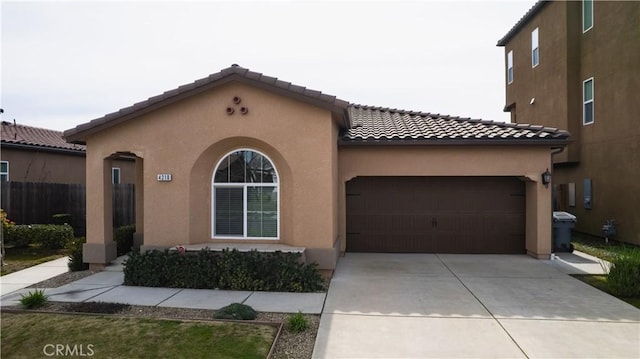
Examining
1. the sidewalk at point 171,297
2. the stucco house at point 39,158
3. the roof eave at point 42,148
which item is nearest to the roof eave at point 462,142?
the sidewalk at point 171,297

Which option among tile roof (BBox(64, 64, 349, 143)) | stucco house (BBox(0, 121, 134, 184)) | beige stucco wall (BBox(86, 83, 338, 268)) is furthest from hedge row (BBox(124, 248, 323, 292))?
stucco house (BBox(0, 121, 134, 184))

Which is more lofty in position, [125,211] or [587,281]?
[125,211]

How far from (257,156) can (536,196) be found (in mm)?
7775

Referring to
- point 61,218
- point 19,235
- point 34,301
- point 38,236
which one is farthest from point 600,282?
point 61,218

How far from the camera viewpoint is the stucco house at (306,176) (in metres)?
8.95

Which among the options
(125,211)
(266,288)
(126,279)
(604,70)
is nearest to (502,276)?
(266,288)

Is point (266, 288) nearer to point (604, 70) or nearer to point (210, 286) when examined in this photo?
point (210, 286)

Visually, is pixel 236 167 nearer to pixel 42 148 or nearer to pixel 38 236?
pixel 38 236

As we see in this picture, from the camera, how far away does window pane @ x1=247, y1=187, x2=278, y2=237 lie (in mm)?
9531

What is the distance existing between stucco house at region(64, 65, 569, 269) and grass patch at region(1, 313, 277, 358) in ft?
10.6

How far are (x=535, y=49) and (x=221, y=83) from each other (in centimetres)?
1562

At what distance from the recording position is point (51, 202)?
14875 mm

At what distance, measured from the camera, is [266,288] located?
788 cm

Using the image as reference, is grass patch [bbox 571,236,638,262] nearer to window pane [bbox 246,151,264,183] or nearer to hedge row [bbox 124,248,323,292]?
hedge row [bbox 124,248,323,292]
